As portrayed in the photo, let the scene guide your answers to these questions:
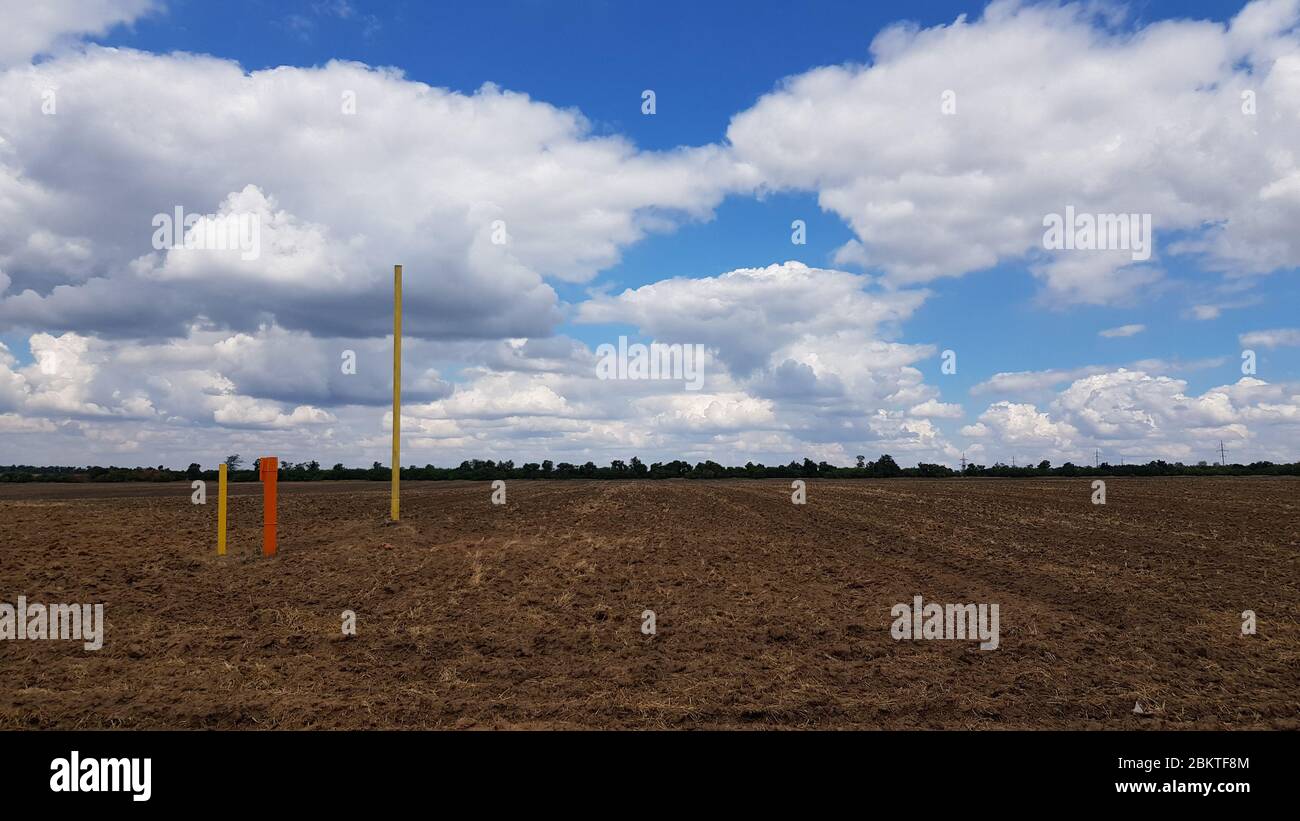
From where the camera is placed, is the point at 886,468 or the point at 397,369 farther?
the point at 886,468

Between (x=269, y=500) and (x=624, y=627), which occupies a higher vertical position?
(x=269, y=500)

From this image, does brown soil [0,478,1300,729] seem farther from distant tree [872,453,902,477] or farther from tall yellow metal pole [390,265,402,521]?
distant tree [872,453,902,477]

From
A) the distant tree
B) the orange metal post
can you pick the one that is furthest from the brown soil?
the distant tree

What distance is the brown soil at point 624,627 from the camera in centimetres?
957

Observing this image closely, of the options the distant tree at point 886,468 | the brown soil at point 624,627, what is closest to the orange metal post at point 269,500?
the brown soil at point 624,627

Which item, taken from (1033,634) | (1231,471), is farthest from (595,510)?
(1231,471)

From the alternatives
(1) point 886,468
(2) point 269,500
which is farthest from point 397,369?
(1) point 886,468

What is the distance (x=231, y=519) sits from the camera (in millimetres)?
23000

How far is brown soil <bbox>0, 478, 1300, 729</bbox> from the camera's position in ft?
31.4

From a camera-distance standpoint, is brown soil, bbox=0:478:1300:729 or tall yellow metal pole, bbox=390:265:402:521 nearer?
brown soil, bbox=0:478:1300:729

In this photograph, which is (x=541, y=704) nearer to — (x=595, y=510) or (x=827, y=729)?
(x=827, y=729)

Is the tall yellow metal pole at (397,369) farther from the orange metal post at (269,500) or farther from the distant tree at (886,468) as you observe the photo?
the distant tree at (886,468)

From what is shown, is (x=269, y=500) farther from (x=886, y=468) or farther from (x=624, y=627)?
(x=886, y=468)

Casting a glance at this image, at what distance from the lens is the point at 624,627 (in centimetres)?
1316
